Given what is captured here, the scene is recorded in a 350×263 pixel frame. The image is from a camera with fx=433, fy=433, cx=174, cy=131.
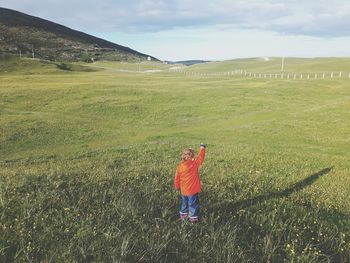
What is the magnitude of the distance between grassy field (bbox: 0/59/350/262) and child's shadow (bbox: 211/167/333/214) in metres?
0.07

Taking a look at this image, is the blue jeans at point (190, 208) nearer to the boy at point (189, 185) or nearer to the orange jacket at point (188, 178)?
the boy at point (189, 185)

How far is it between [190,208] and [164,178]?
500cm

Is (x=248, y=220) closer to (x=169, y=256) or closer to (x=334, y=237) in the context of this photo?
(x=334, y=237)

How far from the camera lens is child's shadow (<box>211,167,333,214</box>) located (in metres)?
14.1

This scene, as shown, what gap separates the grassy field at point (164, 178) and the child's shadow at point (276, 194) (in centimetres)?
7

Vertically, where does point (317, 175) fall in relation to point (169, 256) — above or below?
below

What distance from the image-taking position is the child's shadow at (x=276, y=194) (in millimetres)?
14094

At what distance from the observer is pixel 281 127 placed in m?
33.6

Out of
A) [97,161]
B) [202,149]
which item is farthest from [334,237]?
[97,161]

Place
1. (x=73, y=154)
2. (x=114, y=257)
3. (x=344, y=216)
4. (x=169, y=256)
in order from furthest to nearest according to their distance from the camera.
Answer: (x=73, y=154), (x=344, y=216), (x=169, y=256), (x=114, y=257)

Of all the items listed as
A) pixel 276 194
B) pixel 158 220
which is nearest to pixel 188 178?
pixel 158 220

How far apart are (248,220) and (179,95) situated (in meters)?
Answer: 39.9

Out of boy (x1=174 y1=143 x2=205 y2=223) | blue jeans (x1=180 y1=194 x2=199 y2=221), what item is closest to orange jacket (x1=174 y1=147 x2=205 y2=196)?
boy (x1=174 y1=143 x2=205 y2=223)

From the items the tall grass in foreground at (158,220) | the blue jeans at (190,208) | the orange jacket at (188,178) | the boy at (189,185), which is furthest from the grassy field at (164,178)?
the orange jacket at (188,178)
